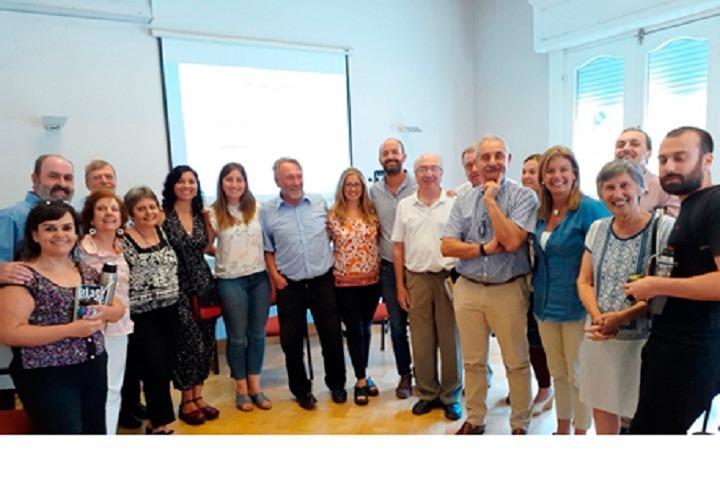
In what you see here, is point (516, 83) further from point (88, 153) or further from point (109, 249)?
point (109, 249)

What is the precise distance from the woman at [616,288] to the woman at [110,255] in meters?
1.81

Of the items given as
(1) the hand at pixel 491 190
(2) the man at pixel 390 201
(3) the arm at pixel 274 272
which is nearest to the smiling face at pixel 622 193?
(1) the hand at pixel 491 190

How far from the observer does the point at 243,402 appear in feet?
9.70

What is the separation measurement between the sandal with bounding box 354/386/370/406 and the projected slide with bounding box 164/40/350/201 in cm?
200

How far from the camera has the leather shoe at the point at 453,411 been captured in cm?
269

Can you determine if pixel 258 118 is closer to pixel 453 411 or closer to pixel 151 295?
pixel 151 295

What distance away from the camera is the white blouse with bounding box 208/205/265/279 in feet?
8.86

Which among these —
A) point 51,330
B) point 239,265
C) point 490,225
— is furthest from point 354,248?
point 51,330

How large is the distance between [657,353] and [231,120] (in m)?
3.55

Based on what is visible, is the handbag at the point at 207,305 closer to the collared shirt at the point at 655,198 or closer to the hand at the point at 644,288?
the hand at the point at 644,288

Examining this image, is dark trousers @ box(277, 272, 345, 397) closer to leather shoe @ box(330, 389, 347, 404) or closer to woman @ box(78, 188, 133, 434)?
leather shoe @ box(330, 389, 347, 404)

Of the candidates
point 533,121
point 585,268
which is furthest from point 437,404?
point 533,121
